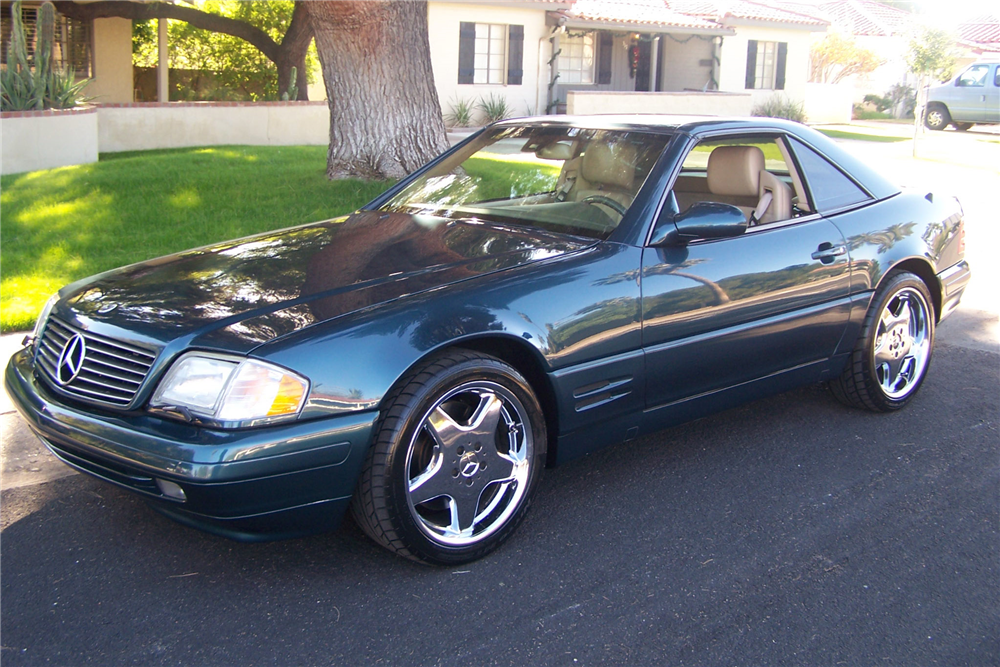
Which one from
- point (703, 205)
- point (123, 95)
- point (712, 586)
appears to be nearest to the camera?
point (712, 586)

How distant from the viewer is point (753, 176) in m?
4.57

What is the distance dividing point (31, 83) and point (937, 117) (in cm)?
2632

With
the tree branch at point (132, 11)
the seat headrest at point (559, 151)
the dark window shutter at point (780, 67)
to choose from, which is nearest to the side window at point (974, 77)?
the dark window shutter at point (780, 67)

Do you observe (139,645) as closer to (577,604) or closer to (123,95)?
(577,604)

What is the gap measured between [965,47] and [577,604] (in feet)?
146

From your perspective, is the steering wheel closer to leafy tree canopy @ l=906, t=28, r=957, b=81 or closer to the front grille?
the front grille

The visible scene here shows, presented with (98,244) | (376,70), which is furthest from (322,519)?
(376,70)

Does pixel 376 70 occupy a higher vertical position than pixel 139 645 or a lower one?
higher

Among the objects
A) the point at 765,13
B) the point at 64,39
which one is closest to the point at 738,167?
the point at 64,39

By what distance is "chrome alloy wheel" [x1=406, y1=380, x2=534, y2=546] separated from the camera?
3123 mm

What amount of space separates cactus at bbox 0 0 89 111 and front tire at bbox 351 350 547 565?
10634mm

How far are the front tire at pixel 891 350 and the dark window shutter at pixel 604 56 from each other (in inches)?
940

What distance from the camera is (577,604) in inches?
117

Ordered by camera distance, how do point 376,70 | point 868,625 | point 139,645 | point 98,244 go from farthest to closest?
point 376,70 → point 98,244 → point 868,625 → point 139,645
